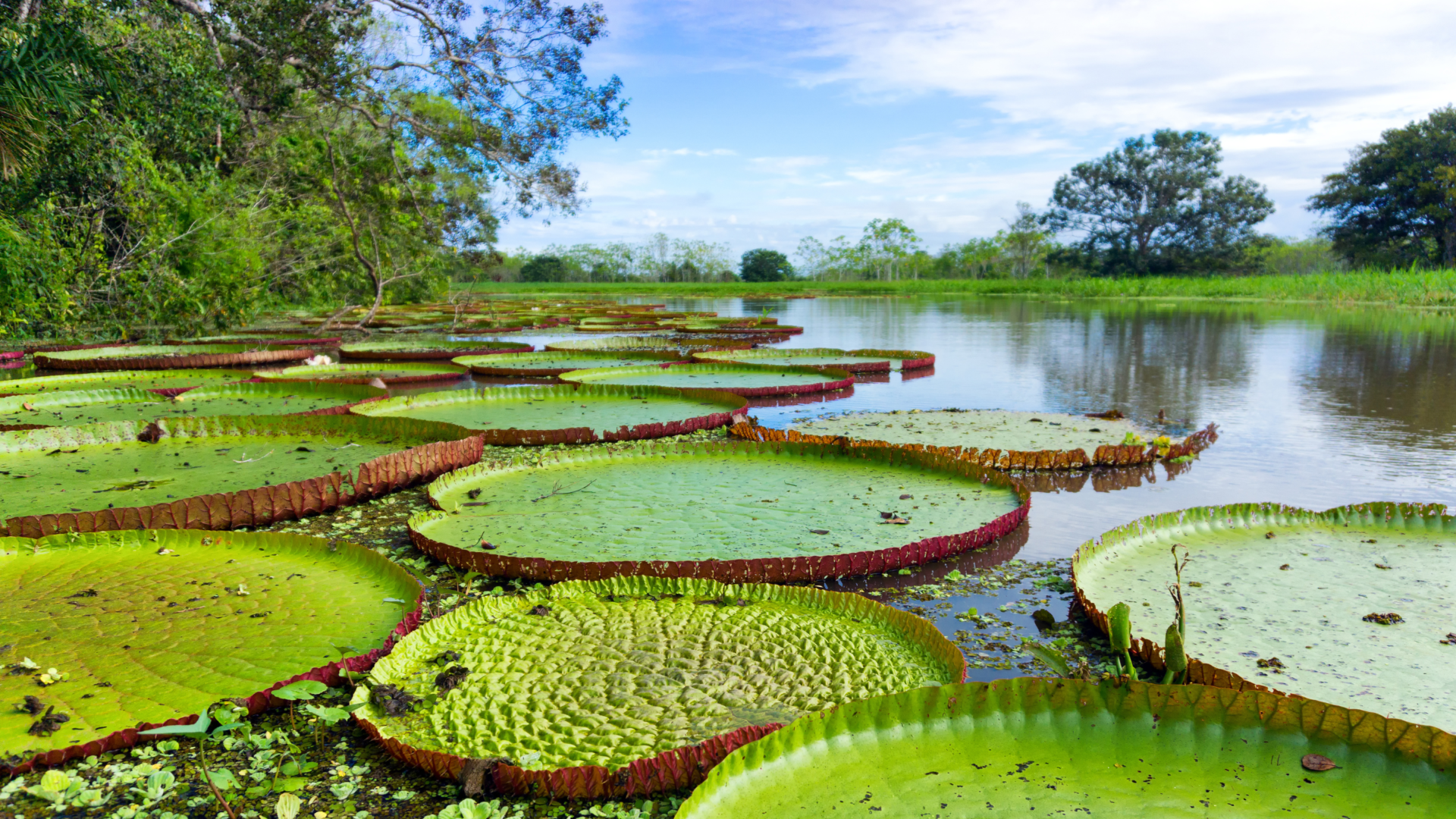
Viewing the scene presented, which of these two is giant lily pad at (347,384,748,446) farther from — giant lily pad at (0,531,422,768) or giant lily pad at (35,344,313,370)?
giant lily pad at (35,344,313,370)

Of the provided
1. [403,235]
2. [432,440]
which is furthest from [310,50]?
[432,440]

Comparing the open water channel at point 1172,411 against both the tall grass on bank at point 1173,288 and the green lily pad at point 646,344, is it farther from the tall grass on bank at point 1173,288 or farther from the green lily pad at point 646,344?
the tall grass on bank at point 1173,288

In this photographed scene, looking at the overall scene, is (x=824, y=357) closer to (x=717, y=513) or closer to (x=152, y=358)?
(x=717, y=513)

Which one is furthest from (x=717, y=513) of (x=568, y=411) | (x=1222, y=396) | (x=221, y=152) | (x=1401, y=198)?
(x=1401, y=198)

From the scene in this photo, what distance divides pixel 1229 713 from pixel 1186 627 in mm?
575

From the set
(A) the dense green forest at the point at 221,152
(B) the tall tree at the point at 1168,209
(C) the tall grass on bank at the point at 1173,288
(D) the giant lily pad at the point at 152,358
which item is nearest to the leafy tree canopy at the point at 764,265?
(C) the tall grass on bank at the point at 1173,288

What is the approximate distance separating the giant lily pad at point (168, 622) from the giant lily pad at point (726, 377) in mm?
3997

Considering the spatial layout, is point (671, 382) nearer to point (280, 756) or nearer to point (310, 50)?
point (280, 756)

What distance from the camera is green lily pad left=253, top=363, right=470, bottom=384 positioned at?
22.1 ft

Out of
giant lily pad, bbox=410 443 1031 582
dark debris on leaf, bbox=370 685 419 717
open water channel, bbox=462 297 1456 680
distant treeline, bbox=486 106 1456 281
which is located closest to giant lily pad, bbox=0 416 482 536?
giant lily pad, bbox=410 443 1031 582

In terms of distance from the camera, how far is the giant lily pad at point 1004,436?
369cm

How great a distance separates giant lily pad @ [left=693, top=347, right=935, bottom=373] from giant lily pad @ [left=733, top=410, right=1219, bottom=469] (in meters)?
2.90

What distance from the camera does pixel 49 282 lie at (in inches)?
305

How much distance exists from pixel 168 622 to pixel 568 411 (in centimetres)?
329
